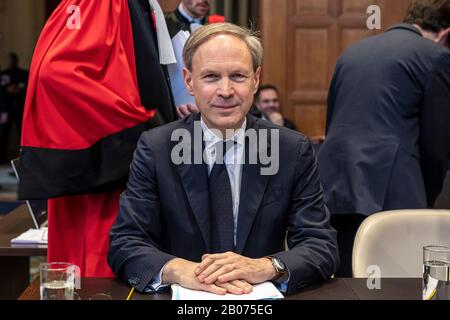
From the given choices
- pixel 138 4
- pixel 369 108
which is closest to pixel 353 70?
pixel 369 108

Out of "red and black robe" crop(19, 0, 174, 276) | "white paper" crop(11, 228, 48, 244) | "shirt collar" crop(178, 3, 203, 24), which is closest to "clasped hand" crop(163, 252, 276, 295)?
"red and black robe" crop(19, 0, 174, 276)

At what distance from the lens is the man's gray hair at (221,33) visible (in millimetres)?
2059

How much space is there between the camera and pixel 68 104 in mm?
2238

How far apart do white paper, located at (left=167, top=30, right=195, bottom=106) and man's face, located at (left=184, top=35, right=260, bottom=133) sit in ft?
1.91

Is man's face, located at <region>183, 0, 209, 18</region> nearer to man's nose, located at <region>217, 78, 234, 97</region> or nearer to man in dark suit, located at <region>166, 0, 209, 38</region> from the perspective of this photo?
man in dark suit, located at <region>166, 0, 209, 38</region>

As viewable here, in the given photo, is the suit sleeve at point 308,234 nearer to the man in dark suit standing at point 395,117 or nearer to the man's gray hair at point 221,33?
the man's gray hair at point 221,33

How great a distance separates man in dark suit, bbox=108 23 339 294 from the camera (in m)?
1.98

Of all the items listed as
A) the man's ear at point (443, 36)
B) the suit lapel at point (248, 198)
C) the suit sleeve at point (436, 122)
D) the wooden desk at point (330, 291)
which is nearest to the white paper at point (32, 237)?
the wooden desk at point (330, 291)

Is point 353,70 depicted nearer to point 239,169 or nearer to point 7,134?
point 239,169

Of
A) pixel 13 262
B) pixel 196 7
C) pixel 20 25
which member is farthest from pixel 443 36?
pixel 20 25

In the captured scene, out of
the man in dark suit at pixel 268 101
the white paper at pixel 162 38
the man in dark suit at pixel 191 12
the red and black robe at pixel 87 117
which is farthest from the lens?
the man in dark suit at pixel 268 101

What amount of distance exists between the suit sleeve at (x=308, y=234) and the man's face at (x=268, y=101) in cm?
353

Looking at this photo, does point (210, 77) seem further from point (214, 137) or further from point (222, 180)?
point (222, 180)

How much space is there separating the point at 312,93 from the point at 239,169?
420 cm
